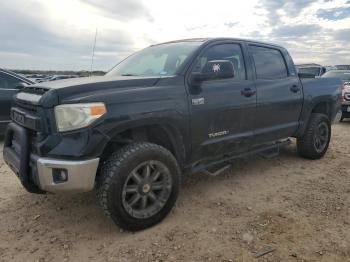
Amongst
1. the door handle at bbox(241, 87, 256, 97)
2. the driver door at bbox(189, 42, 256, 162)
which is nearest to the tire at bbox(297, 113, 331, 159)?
the driver door at bbox(189, 42, 256, 162)

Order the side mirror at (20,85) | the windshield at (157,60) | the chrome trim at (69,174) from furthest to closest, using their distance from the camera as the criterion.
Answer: the side mirror at (20,85) → the windshield at (157,60) → the chrome trim at (69,174)

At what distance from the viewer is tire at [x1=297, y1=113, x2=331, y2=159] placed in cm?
551

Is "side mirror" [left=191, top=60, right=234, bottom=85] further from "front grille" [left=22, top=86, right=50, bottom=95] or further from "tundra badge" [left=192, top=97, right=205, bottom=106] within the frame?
"front grille" [left=22, top=86, right=50, bottom=95]

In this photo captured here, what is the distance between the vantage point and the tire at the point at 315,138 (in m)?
5.51

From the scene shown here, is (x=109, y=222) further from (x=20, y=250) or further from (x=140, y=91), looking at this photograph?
(x=140, y=91)

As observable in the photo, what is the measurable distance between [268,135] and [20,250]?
128 inches

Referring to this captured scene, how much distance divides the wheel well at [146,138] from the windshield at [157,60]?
24.7 inches

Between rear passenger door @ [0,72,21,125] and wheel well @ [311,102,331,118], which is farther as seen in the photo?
rear passenger door @ [0,72,21,125]

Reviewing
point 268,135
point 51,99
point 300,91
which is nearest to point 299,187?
point 268,135

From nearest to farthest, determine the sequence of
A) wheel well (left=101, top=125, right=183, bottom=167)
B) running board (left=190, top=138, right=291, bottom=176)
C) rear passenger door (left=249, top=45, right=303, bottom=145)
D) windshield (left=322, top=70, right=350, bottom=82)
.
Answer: wheel well (left=101, top=125, right=183, bottom=167), running board (left=190, top=138, right=291, bottom=176), rear passenger door (left=249, top=45, right=303, bottom=145), windshield (left=322, top=70, right=350, bottom=82)

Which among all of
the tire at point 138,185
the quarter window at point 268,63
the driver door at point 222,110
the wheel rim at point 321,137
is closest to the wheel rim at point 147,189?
A: the tire at point 138,185

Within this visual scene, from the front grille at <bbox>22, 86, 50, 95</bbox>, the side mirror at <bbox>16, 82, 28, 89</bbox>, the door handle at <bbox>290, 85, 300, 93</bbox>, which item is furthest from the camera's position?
the side mirror at <bbox>16, 82, 28, 89</bbox>

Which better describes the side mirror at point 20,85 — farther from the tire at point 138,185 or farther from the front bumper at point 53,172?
the tire at point 138,185

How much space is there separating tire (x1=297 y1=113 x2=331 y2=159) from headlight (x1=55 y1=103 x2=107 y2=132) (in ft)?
12.6
